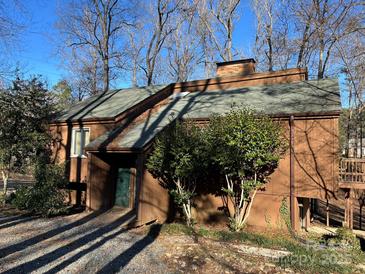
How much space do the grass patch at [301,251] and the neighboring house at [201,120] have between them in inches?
55.1

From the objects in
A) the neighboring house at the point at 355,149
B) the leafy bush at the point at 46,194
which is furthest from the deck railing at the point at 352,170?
the neighboring house at the point at 355,149

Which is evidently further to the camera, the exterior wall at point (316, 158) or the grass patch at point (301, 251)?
the exterior wall at point (316, 158)

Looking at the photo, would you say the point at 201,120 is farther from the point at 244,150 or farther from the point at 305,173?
the point at 305,173

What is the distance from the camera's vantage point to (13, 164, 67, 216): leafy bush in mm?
11484


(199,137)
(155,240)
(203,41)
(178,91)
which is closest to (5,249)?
(155,240)

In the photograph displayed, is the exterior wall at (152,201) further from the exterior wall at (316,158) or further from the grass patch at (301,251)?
the exterior wall at (316,158)

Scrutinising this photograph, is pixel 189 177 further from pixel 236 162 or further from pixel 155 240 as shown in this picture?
pixel 155 240

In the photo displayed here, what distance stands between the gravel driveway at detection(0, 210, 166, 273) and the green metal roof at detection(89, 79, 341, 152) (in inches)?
123

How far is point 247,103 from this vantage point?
1320cm

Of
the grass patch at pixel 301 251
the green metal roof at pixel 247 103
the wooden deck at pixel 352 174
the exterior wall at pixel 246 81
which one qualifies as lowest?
the grass patch at pixel 301 251

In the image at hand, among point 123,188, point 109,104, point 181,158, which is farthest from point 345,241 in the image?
point 109,104

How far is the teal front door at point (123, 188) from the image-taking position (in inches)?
541

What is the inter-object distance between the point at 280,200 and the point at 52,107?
12037 mm

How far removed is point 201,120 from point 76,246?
22.6 ft
